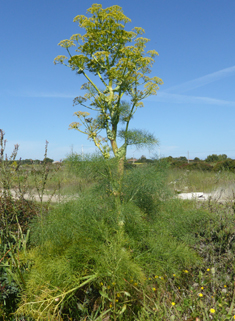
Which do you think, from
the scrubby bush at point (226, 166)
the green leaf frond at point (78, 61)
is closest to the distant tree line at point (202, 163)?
the scrubby bush at point (226, 166)

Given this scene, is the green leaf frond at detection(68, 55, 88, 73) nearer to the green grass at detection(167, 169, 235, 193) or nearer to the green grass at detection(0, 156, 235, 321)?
the green grass at detection(0, 156, 235, 321)

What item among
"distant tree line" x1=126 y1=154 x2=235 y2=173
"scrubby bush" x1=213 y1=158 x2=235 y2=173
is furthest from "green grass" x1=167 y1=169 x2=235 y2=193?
"scrubby bush" x1=213 y1=158 x2=235 y2=173

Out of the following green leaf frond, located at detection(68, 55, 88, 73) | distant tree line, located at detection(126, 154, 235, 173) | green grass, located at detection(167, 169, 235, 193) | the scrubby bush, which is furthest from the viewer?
the scrubby bush

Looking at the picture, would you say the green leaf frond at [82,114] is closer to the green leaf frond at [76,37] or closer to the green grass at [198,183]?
the green leaf frond at [76,37]

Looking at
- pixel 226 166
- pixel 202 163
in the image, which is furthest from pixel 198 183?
pixel 202 163

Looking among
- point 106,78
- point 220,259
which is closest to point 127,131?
point 106,78

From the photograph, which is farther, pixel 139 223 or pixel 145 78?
pixel 145 78

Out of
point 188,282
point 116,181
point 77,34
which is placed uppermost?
point 77,34

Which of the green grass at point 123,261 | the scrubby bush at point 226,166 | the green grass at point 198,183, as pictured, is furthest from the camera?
the scrubby bush at point 226,166

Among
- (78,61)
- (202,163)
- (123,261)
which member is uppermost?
(78,61)

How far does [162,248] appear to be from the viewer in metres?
2.78

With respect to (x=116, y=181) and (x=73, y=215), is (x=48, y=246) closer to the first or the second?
(x=73, y=215)

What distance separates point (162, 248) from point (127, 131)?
6.15 ft

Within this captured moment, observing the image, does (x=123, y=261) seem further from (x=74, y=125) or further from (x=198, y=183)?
(x=198, y=183)
